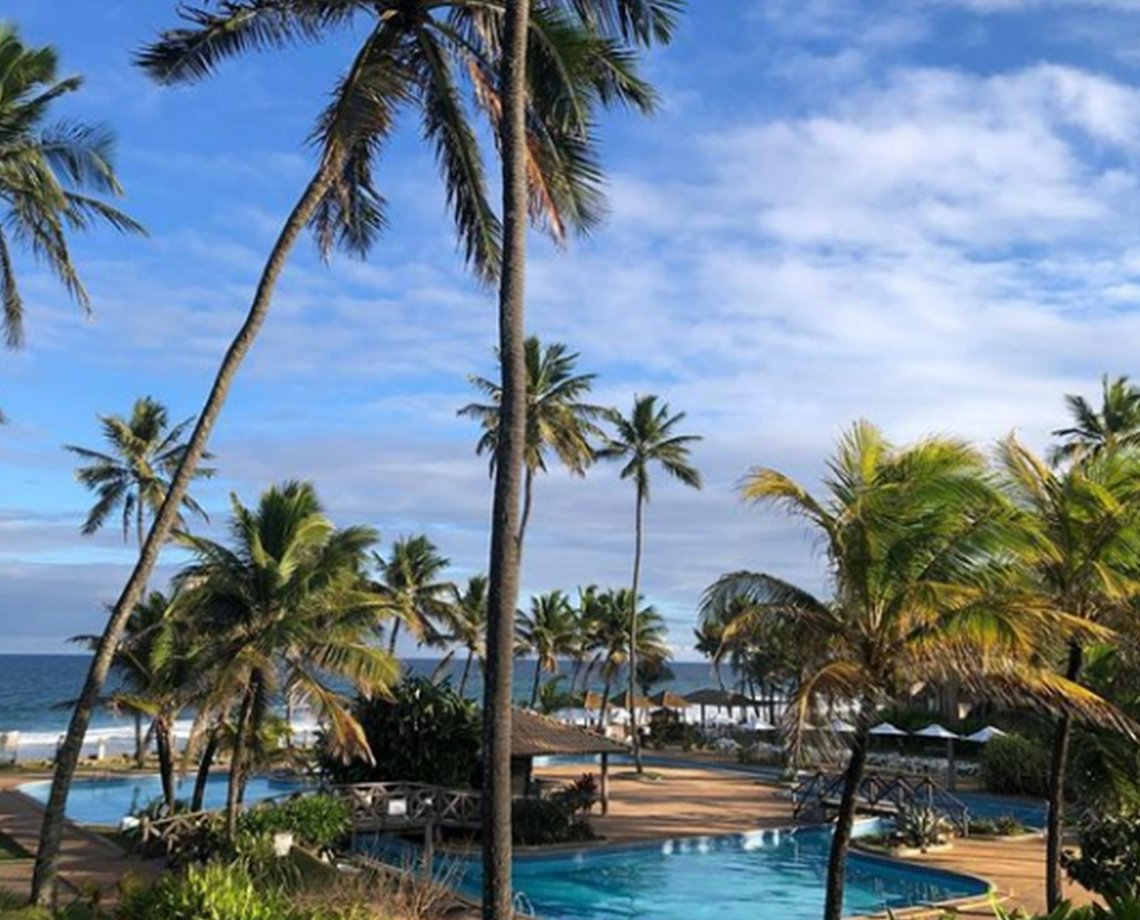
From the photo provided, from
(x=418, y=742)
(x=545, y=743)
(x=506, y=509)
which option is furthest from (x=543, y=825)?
(x=506, y=509)

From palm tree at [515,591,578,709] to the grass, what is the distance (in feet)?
116

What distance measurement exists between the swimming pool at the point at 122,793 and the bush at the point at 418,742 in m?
6.69

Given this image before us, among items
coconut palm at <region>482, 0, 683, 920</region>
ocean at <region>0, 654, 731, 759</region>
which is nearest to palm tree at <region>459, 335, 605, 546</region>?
ocean at <region>0, 654, 731, 759</region>

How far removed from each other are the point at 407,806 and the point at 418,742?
2.37 m

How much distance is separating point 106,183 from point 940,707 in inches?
1649

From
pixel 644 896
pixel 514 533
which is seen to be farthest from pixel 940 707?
pixel 514 533

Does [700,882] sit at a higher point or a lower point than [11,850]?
lower

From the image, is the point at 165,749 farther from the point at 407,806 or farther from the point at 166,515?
the point at 166,515

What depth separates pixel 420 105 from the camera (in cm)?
1377

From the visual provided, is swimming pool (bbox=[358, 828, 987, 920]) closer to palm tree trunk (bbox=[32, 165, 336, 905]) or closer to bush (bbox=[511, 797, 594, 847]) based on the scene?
bush (bbox=[511, 797, 594, 847])

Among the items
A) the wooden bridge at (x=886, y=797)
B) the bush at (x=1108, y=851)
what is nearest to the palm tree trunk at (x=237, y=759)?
the bush at (x=1108, y=851)

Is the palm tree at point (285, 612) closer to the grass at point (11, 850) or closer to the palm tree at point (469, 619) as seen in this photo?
the grass at point (11, 850)

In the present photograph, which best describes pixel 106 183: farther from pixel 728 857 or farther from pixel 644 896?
pixel 728 857

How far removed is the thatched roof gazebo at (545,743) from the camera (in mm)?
24672
